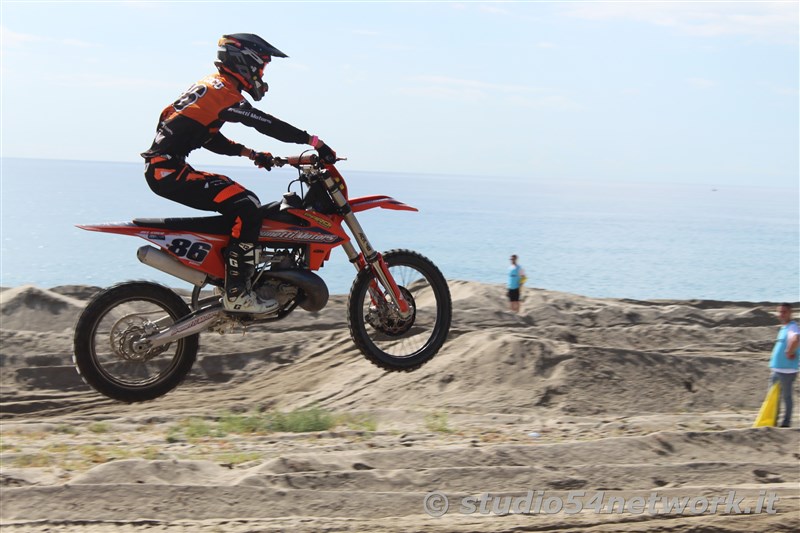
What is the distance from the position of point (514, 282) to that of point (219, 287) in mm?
10378

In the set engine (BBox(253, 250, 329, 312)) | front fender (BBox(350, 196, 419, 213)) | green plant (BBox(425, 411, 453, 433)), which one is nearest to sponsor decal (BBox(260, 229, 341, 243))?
engine (BBox(253, 250, 329, 312))

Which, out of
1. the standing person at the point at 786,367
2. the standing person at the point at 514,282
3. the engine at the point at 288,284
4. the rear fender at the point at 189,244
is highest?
the rear fender at the point at 189,244

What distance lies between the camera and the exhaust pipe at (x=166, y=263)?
6346mm

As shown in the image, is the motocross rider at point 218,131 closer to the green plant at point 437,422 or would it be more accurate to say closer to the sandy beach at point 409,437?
the sandy beach at point 409,437

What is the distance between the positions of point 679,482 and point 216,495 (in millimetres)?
3704

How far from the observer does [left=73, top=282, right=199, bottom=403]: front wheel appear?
628 cm

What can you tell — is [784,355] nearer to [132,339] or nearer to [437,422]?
[437,422]

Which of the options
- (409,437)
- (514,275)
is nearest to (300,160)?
(409,437)

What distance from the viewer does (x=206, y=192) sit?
20.9 ft

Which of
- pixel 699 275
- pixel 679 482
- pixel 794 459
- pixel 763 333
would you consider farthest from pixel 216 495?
pixel 699 275

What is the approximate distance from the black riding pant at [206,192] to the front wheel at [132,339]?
0.67m

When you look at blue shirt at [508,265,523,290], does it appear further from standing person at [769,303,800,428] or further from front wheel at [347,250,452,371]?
front wheel at [347,250,452,371]

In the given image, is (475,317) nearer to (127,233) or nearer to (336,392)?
(336,392)

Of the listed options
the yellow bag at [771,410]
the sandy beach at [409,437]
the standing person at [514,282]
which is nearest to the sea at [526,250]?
the standing person at [514,282]
